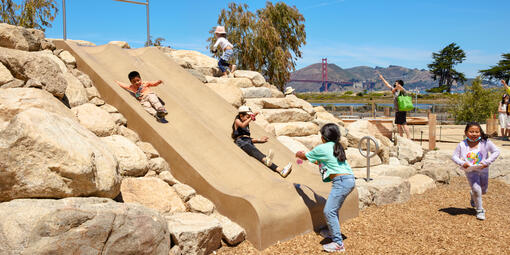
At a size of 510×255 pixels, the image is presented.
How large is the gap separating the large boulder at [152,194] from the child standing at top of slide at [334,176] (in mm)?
1447

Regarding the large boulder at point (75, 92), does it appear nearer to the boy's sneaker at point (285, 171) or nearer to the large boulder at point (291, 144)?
the boy's sneaker at point (285, 171)

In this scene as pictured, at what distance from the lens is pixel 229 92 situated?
7484 mm

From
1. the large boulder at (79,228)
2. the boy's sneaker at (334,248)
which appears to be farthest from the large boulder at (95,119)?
the boy's sneaker at (334,248)

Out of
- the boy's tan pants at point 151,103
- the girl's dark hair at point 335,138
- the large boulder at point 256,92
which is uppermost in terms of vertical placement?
the large boulder at point 256,92

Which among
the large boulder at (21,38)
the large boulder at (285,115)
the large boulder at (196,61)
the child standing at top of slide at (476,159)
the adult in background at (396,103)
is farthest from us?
the adult in background at (396,103)

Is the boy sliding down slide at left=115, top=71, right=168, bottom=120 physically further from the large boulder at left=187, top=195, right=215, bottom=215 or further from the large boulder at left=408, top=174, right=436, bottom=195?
the large boulder at left=408, top=174, right=436, bottom=195

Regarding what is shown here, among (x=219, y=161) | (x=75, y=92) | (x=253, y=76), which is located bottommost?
(x=219, y=161)

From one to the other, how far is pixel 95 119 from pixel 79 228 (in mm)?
2364

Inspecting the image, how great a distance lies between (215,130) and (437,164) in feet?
16.3

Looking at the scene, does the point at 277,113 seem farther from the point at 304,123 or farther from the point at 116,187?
the point at 116,187

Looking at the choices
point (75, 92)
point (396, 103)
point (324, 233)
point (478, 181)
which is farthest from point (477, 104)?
point (75, 92)

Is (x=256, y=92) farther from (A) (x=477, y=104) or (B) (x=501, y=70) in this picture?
(B) (x=501, y=70)

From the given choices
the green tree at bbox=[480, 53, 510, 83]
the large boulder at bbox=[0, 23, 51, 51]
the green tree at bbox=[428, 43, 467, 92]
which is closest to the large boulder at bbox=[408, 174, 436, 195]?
the large boulder at bbox=[0, 23, 51, 51]

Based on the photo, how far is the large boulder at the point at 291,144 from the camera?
683 centimetres
